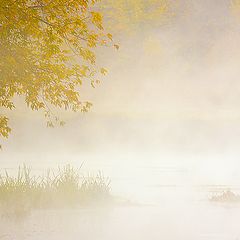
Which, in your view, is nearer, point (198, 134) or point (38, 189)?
point (38, 189)

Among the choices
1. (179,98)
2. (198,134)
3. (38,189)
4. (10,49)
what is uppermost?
(179,98)

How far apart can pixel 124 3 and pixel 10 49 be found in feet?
171

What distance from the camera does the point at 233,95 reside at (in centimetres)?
6156

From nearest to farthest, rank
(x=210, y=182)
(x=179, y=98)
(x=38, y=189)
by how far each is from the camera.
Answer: (x=38, y=189)
(x=210, y=182)
(x=179, y=98)

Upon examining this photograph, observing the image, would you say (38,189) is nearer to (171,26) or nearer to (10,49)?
(10,49)

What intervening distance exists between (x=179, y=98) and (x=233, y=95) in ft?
16.0

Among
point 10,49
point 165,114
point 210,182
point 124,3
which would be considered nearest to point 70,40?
point 10,49

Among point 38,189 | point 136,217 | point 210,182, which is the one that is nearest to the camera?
point 136,217

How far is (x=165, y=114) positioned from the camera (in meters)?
52.5

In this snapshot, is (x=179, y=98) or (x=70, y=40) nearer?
(x=70, y=40)

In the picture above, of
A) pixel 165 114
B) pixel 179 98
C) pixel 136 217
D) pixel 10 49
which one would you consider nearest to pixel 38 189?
pixel 136 217

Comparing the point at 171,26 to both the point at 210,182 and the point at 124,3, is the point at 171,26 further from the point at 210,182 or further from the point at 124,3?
the point at 210,182

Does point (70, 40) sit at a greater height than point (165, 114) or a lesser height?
lesser

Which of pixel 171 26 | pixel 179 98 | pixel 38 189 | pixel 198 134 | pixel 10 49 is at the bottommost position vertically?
pixel 38 189
